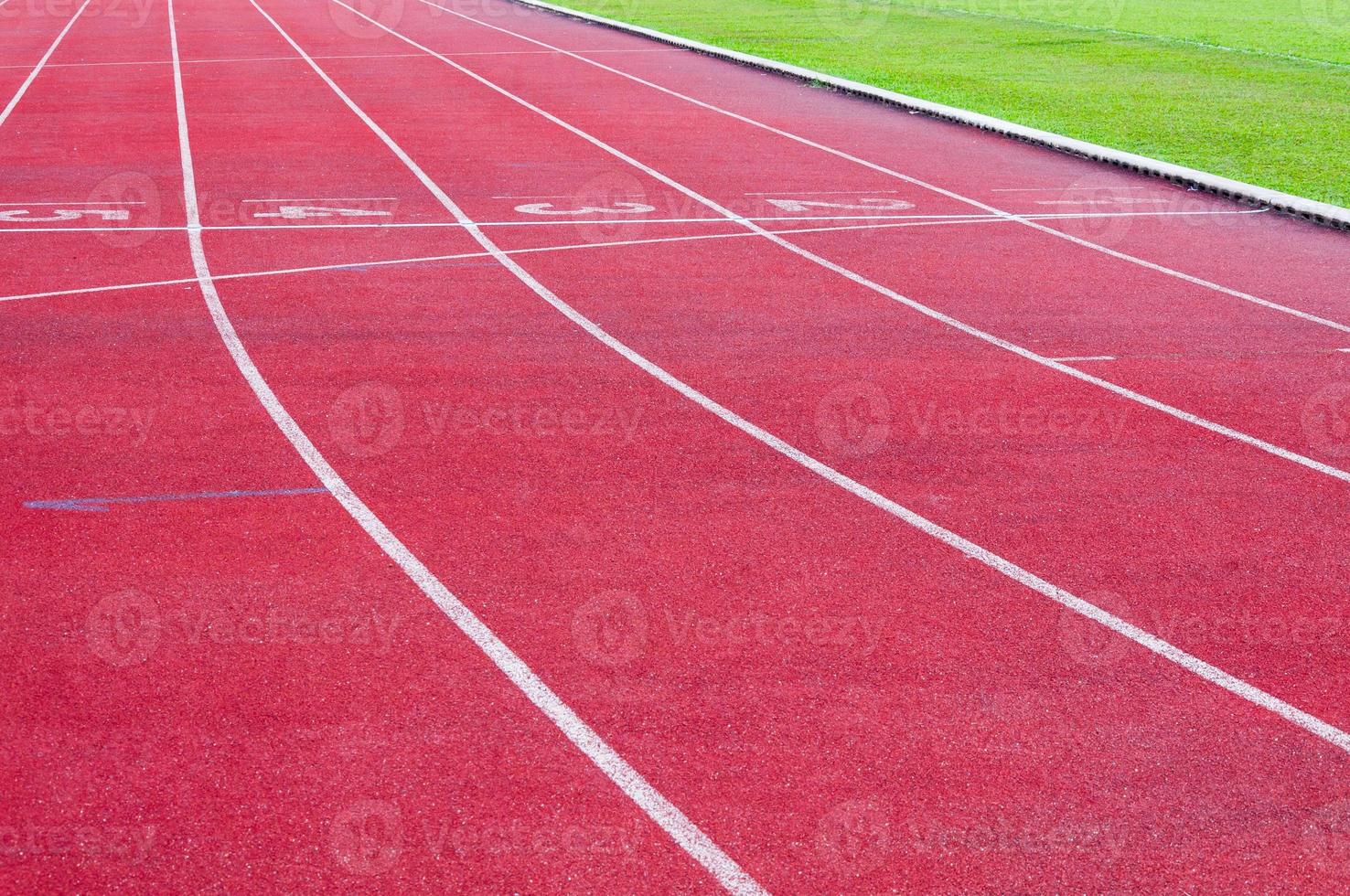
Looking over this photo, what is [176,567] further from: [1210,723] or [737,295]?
[737,295]

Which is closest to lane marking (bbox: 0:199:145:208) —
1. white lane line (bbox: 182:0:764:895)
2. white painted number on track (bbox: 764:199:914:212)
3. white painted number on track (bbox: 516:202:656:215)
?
white painted number on track (bbox: 516:202:656:215)

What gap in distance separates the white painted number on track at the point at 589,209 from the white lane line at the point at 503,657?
4.29m

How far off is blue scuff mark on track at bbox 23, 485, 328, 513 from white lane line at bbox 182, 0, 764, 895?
0.22 meters

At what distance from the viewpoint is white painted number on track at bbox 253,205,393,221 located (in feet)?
43.6

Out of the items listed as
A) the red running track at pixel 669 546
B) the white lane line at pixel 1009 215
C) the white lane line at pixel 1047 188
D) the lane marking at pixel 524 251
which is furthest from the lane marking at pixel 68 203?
the white lane line at pixel 1047 188

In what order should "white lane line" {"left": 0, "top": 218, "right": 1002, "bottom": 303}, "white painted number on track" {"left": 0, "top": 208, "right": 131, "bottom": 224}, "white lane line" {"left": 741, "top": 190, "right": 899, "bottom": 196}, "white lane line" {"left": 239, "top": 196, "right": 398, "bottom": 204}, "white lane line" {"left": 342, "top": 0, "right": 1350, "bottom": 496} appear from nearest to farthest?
1. "white lane line" {"left": 342, "top": 0, "right": 1350, "bottom": 496}
2. "white lane line" {"left": 0, "top": 218, "right": 1002, "bottom": 303}
3. "white painted number on track" {"left": 0, "top": 208, "right": 131, "bottom": 224}
4. "white lane line" {"left": 239, "top": 196, "right": 398, "bottom": 204}
5. "white lane line" {"left": 741, "top": 190, "right": 899, "bottom": 196}

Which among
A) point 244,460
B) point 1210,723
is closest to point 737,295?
point 244,460

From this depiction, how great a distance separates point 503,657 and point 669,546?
124 centimetres

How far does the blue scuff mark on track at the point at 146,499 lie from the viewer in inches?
276

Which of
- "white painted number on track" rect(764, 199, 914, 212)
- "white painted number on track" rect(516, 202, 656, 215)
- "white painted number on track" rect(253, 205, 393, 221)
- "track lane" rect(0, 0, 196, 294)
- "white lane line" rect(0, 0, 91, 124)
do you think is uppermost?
"white painted number on track" rect(764, 199, 914, 212)

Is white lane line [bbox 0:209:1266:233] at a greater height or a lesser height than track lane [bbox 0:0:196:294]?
greater

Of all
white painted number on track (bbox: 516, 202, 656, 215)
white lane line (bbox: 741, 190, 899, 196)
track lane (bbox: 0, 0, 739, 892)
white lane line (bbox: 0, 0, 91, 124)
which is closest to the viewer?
track lane (bbox: 0, 0, 739, 892)

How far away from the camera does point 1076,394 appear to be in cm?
880

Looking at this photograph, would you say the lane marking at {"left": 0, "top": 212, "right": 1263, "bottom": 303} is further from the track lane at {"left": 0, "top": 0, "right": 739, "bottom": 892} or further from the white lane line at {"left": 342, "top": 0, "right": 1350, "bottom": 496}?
the track lane at {"left": 0, "top": 0, "right": 739, "bottom": 892}
